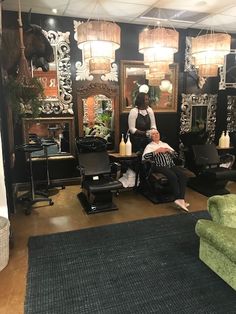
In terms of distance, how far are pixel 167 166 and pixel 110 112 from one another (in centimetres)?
151

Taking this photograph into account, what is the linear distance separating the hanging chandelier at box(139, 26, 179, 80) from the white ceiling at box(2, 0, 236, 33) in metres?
0.80

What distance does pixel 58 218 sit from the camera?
3.52 m

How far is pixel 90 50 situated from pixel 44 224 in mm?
2211

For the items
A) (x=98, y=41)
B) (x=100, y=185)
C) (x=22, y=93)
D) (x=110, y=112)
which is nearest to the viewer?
(x=98, y=41)

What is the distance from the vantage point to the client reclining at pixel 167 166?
3.81 m

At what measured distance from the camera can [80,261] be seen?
2.56 meters

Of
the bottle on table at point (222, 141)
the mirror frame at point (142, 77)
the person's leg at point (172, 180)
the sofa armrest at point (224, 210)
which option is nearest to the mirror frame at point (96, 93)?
the mirror frame at point (142, 77)

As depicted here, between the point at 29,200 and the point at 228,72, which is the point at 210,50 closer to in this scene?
the point at 228,72

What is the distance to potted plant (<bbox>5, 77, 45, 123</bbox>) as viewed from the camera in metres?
3.42

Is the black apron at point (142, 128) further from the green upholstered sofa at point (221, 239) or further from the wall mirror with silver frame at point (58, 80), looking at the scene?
the green upholstered sofa at point (221, 239)

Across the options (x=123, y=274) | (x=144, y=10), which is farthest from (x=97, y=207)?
(x=144, y=10)

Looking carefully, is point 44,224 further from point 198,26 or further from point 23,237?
point 198,26

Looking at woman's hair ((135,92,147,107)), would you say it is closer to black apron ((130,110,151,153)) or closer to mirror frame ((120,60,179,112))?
black apron ((130,110,151,153))

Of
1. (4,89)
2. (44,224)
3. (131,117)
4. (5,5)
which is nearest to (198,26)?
(131,117)
